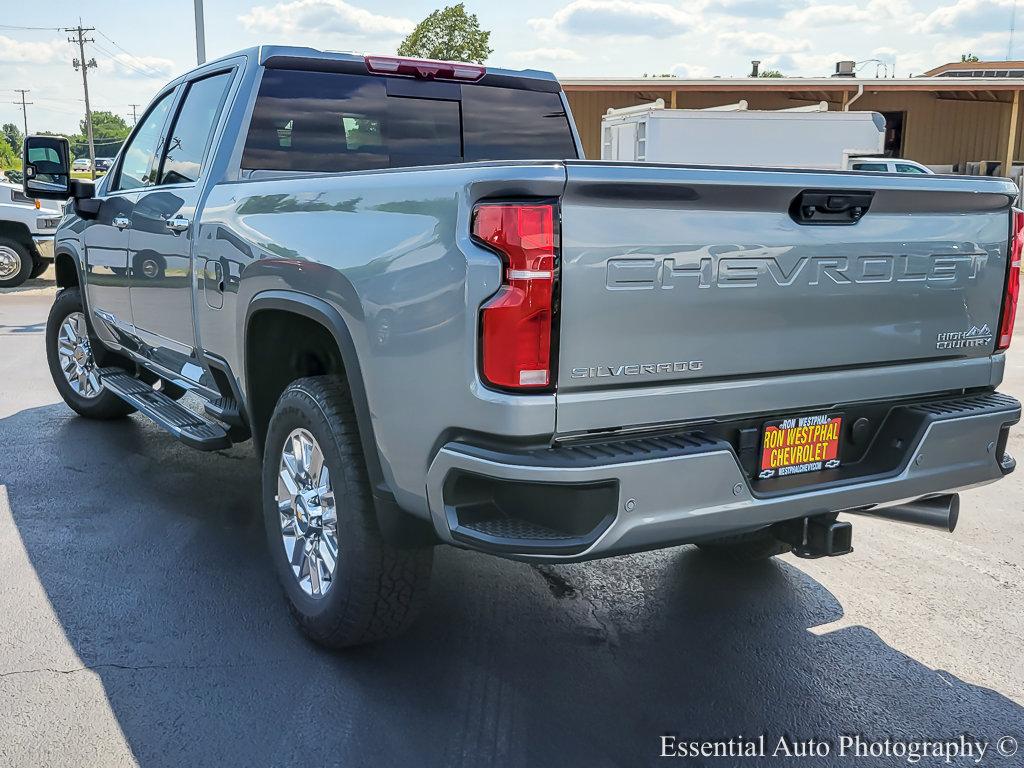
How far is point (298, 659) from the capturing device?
11.1 feet

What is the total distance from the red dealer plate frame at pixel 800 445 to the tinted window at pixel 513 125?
233cm

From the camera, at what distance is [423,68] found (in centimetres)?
479

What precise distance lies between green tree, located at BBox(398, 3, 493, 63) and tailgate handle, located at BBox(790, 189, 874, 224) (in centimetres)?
4395

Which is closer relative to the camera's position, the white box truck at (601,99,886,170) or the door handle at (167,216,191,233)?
the door handle at (167,216,191,233)

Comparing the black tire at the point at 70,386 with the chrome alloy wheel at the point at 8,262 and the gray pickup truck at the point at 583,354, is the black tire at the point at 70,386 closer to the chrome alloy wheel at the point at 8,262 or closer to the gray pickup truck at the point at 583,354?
the gray pickup truck at the point at 583,354

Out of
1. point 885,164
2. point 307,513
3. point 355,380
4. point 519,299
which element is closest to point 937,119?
point 885,164

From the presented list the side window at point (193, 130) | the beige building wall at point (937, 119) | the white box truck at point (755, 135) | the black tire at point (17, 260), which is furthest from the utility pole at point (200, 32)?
the beige building wall at point (937, 119)

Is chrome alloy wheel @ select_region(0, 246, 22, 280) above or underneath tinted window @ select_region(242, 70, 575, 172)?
underneath

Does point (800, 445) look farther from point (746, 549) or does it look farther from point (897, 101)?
point (897, 101)

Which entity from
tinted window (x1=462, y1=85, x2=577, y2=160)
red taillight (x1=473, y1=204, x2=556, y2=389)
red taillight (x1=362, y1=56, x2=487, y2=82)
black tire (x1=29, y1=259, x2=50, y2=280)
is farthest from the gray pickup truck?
black tire (x1=29, y1=259, x2=50, y2=280)

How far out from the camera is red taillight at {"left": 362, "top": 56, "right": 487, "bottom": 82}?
4.63m

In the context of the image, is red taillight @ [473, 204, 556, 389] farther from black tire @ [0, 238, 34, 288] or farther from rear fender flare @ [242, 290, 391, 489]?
black tire @ [0, 238, 34, 288]

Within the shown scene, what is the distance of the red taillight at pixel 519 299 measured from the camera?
2.53 m

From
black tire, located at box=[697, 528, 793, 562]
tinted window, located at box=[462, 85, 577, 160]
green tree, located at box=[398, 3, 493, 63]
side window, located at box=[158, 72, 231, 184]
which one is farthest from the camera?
green tree, located at box=[398, 3, 493, 63]
